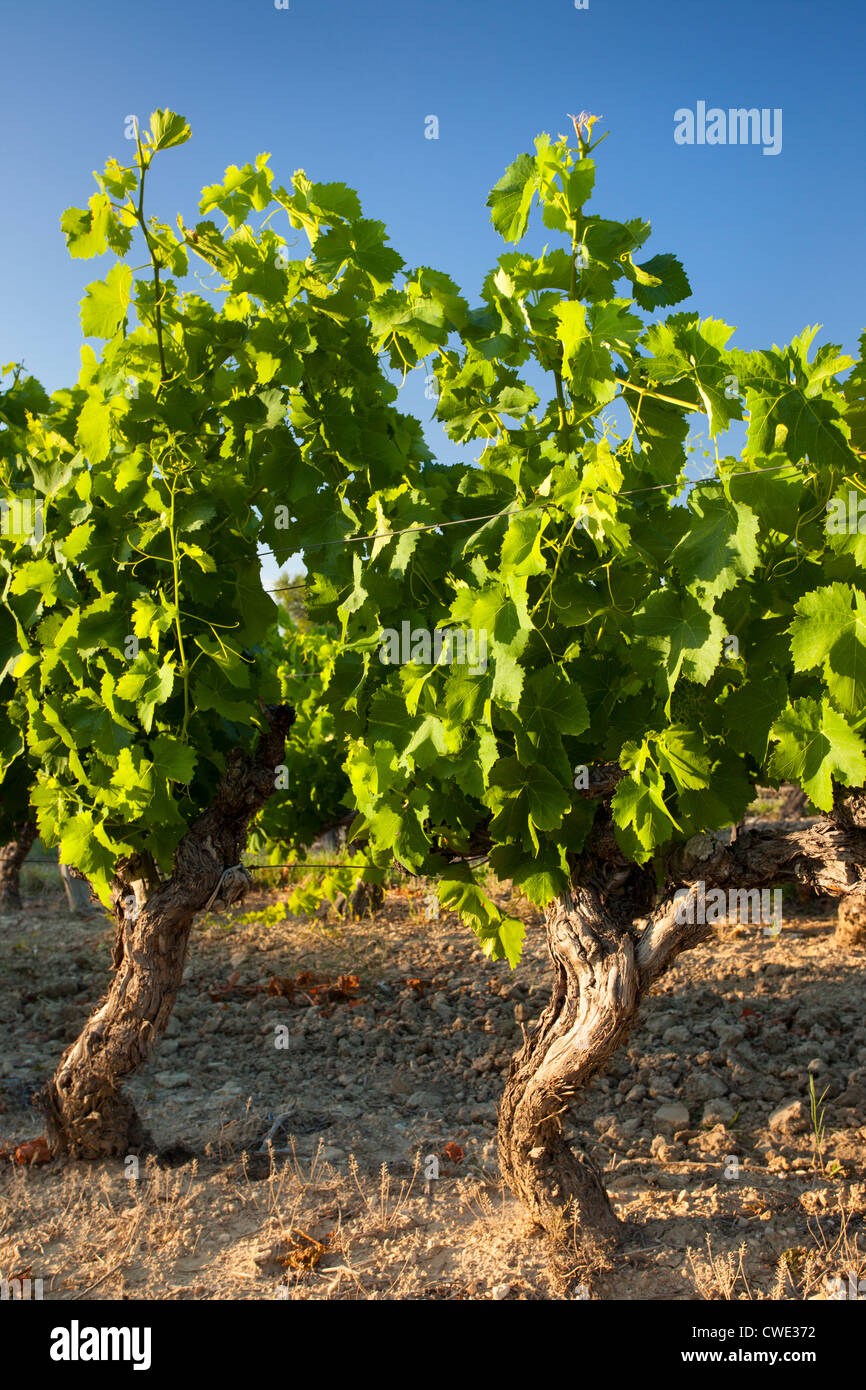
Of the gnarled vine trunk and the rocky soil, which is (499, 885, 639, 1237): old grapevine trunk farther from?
the gnarled vine trunk

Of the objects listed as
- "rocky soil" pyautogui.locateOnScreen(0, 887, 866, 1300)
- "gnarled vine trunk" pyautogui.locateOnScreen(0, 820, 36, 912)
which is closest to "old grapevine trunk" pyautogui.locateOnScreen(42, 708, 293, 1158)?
"rocky soil" pyautogui.locateOnScreen(0, 887, 866, 1300)

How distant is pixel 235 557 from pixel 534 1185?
2296 mm

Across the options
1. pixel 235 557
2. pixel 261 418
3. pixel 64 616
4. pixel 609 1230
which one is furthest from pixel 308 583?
pixel 609 1230

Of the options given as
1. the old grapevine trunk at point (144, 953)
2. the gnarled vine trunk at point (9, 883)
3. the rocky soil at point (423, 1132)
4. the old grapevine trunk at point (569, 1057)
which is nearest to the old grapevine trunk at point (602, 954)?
the old grapevine trunk at point (569, 1057)

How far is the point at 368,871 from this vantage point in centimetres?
369

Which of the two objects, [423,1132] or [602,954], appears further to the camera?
[423,1132]

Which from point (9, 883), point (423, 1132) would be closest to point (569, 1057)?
point (423, 1132)

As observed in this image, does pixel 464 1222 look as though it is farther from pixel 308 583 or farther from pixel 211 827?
pixel 308 583

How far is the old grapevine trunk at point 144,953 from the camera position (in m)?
3.99

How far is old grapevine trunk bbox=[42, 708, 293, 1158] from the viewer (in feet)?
13.1

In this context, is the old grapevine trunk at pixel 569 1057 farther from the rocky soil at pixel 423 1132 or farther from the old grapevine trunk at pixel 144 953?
the old grapevine trunk at pixel 144 953

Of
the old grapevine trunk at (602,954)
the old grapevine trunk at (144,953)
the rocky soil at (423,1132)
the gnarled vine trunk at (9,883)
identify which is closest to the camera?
the old grapevine trunk at (602,954)

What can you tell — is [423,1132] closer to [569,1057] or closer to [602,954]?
[569,1057]

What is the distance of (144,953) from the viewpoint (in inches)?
158
